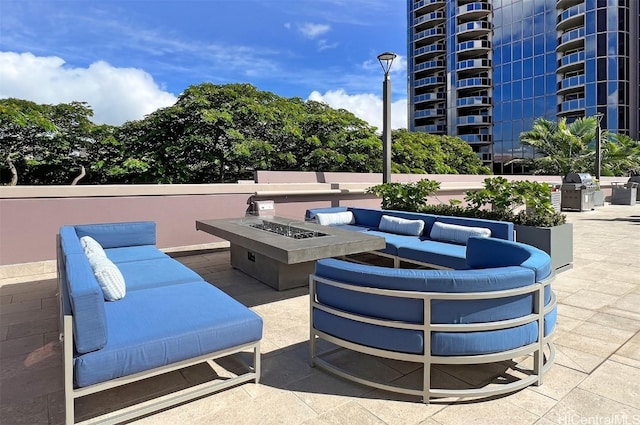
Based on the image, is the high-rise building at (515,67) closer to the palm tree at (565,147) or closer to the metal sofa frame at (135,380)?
the palm tree at (565,147)

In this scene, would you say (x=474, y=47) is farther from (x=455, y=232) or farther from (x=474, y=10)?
(x=455, y=232)

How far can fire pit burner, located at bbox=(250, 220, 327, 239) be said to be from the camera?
468 centimetres

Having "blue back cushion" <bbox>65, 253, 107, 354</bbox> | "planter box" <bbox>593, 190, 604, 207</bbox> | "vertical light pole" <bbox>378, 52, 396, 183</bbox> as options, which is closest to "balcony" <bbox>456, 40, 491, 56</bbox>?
"planter box" <bbox>593, 190, 604, 207</bbox>

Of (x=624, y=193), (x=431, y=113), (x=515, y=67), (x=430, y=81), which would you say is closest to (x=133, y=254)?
(x=624, y=193)

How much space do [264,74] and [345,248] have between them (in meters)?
14.2

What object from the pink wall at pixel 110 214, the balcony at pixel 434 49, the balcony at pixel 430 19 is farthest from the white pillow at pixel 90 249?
the balcony at pixel 430 19

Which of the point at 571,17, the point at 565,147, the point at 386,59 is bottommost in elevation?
the point at 565,147

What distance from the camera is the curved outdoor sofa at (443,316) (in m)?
2.34

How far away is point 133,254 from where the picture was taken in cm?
461

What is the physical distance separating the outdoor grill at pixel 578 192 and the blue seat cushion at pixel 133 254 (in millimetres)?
15171

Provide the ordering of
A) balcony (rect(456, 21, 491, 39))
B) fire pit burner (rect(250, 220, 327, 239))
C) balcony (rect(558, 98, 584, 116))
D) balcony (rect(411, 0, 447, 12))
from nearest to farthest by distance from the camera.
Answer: fire pit burner (rect(250, 220, 327, 239)), balcony (rect(558, 98, 584, 116)), balcony (rect(456, 21, 491, 39)), balcony (rect(411, 0, 447, 12))

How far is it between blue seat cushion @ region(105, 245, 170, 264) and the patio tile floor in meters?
0.81

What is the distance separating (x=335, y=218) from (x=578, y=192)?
12.2 meters

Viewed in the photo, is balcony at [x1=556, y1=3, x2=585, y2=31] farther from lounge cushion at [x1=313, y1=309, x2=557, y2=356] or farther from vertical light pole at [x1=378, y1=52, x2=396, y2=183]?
lounge cushion at [x1=313, y1=309, x2=557, y2=356]
